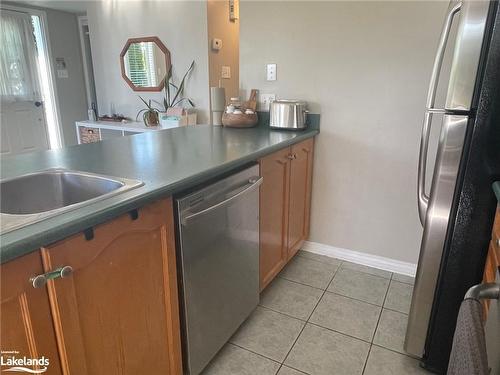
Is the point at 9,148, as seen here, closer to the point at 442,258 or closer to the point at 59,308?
the point at 59,308

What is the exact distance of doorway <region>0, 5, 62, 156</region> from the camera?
14.8 ft

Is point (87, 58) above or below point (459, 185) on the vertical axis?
above

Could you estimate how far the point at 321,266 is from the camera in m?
2.32

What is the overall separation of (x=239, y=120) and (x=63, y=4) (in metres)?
3.82

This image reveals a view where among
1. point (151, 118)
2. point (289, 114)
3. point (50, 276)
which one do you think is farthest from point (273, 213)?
point (151, 118)

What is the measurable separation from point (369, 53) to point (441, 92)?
0.47 m

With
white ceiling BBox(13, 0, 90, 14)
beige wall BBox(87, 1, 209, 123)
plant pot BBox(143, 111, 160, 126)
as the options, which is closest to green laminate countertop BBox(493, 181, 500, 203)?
beige wall BBox(87, 1, 209, 123)

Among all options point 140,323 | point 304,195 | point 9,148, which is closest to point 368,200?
point 304,195

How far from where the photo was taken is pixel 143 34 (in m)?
4.07

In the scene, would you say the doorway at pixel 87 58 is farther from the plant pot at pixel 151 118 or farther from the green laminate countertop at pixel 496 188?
the green laminate countertop at pixel 496 188

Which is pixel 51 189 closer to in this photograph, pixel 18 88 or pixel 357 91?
pixel 357 91

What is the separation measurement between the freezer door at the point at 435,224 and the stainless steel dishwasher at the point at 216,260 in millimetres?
739

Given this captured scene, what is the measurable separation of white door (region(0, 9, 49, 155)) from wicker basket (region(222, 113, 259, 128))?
12.6 feet

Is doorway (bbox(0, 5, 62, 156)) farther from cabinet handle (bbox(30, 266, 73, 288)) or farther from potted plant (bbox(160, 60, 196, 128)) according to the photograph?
cabinet handle (bbox(30, 266, 73, 288))
